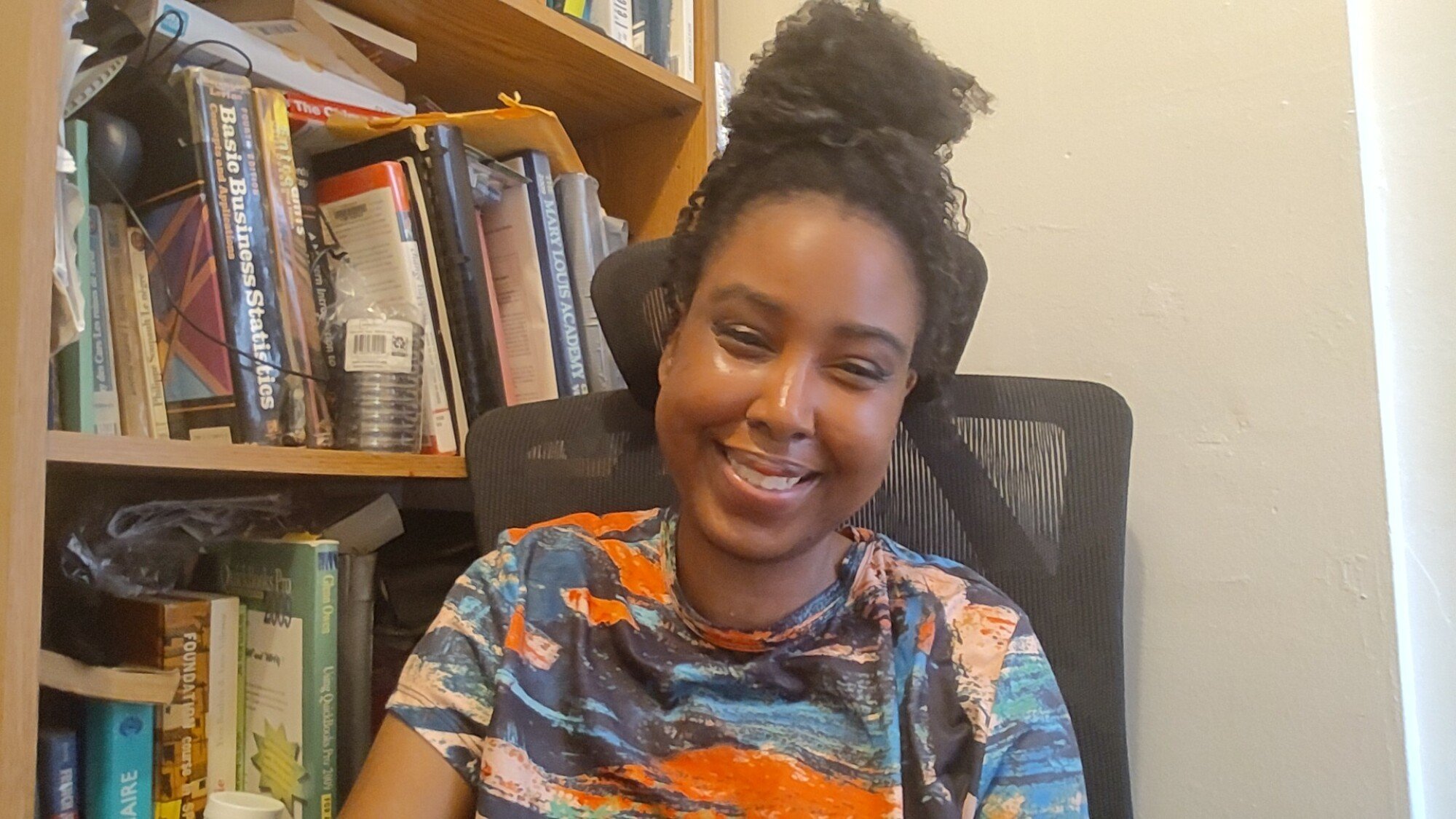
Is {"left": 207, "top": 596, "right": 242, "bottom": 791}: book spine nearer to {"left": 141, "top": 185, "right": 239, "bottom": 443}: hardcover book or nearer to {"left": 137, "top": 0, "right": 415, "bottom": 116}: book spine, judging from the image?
{"left": 141, "top": 185, "right": 239, "bottom": 443}: hardcover book

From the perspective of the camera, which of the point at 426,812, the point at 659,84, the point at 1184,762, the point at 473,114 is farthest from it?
the point at 659,84

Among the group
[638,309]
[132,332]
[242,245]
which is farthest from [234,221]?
[638,309]

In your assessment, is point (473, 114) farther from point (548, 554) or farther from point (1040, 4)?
point (1040, 4)

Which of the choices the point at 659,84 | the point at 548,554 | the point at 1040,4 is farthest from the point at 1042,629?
the point at 659,84

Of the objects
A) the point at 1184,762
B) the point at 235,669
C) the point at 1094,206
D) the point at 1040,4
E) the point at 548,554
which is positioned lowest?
the point at 1184,762

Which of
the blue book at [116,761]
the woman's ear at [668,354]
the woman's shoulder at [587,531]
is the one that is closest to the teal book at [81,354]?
the blue book at [116,761]

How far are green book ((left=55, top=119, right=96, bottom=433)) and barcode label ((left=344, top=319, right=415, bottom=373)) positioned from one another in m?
0.20

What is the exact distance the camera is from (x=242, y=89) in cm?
86

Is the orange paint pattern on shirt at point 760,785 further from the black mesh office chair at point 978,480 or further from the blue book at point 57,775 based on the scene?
the blue book at point 57,775

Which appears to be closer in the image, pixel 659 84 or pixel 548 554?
pixel 548 554

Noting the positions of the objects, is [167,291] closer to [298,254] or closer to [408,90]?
[298,254]

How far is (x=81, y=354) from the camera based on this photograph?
2.44 ft

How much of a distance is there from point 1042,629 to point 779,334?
1.05 feet

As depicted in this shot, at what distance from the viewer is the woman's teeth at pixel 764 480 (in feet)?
2.17
